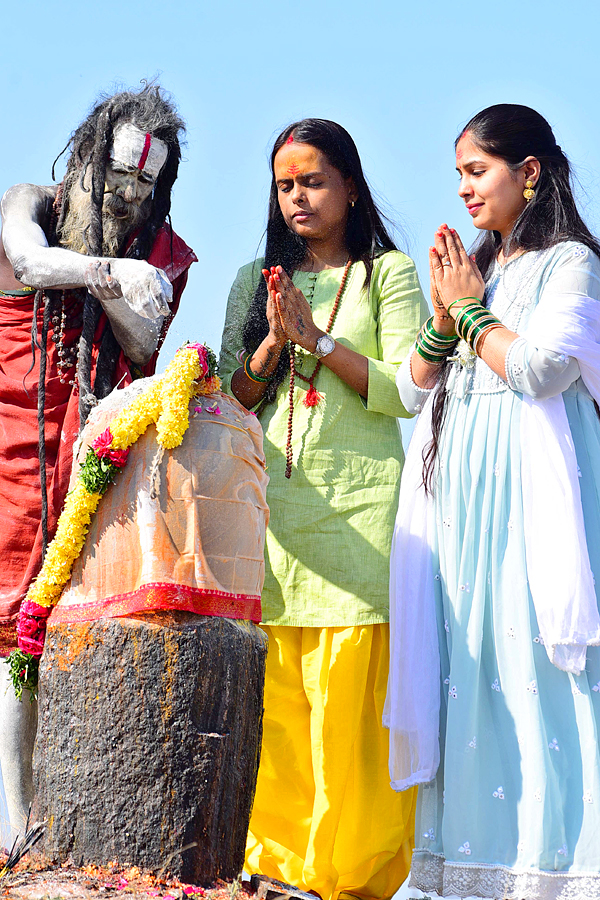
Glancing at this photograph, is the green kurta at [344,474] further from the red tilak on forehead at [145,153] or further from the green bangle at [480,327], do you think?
the red tilak on forehead at [145,153]

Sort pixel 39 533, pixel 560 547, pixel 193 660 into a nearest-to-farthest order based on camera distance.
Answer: pixel 193 660
pixel 560 547
pixel 39 533

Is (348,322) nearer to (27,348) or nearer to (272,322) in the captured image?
(272,322)

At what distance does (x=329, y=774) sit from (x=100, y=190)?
2161mm

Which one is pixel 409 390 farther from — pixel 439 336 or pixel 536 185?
pixel 536 185

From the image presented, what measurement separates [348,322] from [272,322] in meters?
0.35

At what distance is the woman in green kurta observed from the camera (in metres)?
3.80

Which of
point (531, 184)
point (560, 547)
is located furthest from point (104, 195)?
point (560, 547)

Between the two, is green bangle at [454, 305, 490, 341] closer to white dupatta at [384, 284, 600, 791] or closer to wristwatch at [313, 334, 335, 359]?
white dupatta at [384, 284, 600, 791]

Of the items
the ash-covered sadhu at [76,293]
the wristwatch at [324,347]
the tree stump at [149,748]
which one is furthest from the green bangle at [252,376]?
the tree stump at [149,748]

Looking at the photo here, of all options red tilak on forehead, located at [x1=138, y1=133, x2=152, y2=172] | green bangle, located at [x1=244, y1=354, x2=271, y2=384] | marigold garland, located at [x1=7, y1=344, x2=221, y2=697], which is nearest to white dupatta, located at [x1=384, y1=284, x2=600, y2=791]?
green bangle, located at [x1=244, y1=354, x2=271, y2=384]

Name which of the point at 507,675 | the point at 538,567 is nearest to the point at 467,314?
the point at 538,567

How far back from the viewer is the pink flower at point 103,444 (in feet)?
10.1

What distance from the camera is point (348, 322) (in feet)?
13.7

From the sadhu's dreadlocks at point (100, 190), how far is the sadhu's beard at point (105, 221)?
2 centimetres
